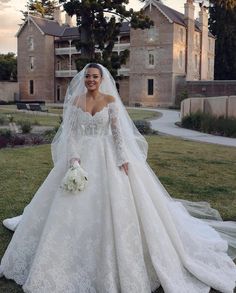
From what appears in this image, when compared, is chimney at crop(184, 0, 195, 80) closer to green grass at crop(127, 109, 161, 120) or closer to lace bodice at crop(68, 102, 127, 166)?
green grass at crop(127, 109, 161, 120)

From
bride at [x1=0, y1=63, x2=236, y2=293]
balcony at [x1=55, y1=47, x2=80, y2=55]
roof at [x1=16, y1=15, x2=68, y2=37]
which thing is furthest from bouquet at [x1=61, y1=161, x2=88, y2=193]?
roof at [x1=16, y1=15, x2=68, y2=37]

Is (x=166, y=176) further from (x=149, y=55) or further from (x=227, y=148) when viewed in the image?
(x=149, y=55)

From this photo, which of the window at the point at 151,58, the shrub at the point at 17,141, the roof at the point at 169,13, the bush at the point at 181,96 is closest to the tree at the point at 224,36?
the roof at the point at 169,13

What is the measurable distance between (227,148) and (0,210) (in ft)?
30.8

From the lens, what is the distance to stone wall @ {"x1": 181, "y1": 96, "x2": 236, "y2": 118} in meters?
20.2

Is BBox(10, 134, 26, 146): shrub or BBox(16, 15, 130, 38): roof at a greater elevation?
BBox(16, 15, 130, 38): roof

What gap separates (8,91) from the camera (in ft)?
178

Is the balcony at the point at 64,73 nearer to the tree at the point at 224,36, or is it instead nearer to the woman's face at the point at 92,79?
the tree at the point at 224,36

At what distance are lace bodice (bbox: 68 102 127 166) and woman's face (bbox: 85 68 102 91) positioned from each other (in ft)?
0.73

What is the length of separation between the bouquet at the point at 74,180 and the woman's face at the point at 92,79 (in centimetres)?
82

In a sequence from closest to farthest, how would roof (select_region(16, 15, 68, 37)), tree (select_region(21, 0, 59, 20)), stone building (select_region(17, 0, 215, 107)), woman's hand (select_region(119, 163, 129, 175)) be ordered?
woman's hand (select_region(119, 163, 129, 175)) → stone building (select_region(17, 0, 215, 107)) → roof (select_region(16, 15, 68, 37)) → tree (select_region(21, 0, 59, 20))

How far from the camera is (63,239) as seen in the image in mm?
3834

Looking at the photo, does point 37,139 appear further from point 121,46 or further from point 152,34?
point 121,46

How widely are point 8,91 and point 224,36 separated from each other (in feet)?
87.7
